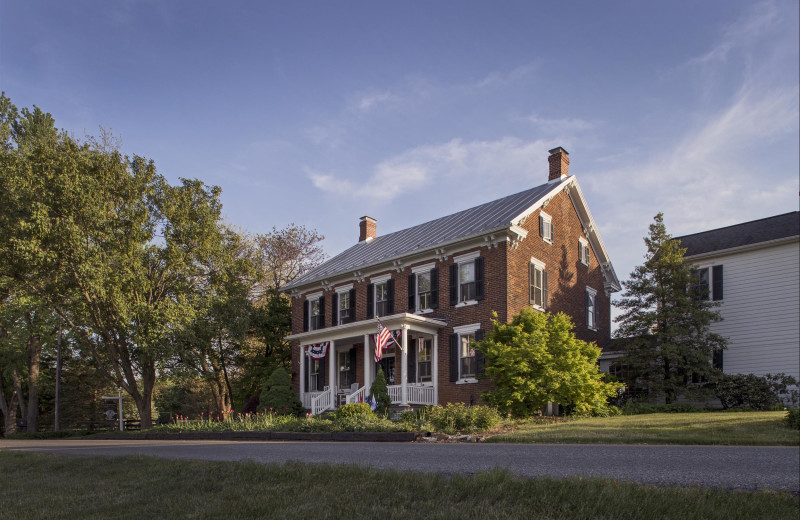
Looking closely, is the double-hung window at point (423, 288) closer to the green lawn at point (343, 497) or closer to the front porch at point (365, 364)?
the front porch at point (365, 364)

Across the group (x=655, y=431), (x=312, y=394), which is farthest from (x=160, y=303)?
(x=655, y=431)

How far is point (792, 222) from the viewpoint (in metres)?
3.66

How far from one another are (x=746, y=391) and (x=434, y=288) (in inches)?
407

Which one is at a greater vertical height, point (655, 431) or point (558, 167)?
point (558, 167)

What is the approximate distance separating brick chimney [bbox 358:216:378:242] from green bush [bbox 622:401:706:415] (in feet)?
52.2

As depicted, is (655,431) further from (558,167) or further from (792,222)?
(558,167)

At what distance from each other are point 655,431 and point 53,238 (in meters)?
18.8

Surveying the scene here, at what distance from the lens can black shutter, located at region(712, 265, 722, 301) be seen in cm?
2159

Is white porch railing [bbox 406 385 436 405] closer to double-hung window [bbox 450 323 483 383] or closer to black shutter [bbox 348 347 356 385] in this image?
double-hung window [bbox 450 323 483 383]

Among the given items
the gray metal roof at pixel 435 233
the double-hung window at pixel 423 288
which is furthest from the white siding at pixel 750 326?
the double-hung window at pixel 423 288

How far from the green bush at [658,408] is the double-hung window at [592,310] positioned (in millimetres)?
6189

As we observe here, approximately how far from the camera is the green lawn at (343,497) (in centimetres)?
505

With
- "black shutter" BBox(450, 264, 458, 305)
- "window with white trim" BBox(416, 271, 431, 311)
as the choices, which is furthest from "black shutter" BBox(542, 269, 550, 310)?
"window with white trim" BBox(416, 271, 431, 311)

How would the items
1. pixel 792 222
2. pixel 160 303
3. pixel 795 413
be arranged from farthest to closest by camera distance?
1. pixel 160 303
2. pixel 795 413
3. pixel 792 222
